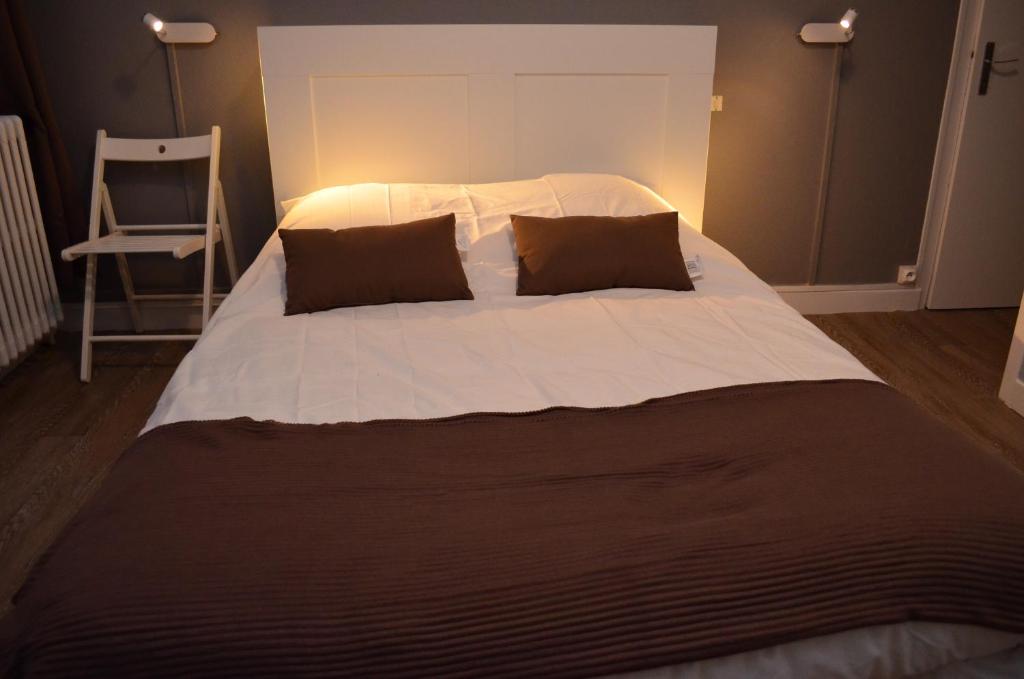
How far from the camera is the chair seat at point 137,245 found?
8.96ft

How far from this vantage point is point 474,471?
137 cm

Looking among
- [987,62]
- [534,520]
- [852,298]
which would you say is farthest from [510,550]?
[987,62]

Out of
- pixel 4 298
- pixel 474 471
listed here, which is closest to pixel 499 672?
pixel 474 471

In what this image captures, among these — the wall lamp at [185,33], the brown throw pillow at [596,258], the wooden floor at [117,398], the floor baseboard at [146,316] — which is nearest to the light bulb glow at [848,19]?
the wooden floor at [117,398]

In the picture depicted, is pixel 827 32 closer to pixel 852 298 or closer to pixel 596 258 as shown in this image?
pixel 852 298

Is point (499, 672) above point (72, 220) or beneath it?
beneath

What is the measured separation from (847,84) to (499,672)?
3022 millimetres

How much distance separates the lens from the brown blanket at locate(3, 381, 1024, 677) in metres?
1.03

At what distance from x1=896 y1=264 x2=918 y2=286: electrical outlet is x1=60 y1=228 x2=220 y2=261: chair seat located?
297 centimetres

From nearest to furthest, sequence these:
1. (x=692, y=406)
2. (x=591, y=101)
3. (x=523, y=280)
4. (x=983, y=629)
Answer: (x=983, y=629) < (x=692, y=406) < (x=523, y=280) < (x=591, y=101)

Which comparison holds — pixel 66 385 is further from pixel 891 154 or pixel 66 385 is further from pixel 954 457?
pixel 891 154

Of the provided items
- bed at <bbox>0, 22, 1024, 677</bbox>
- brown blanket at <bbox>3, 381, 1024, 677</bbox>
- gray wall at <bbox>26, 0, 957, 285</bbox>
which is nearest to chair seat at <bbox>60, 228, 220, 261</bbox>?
gray wall at <bbox>26, 0, 957, 285</bbox>

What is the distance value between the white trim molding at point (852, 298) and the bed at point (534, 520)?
63.5 inches

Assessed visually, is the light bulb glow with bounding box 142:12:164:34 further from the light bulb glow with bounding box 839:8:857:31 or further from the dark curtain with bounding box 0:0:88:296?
the light bulb glow with bounding box 839:8:857:31
